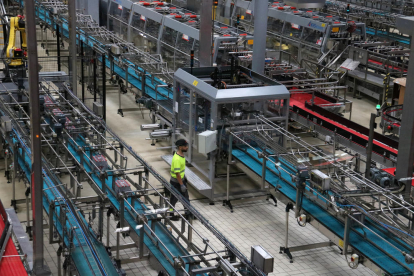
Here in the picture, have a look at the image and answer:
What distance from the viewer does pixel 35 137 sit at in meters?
5.82

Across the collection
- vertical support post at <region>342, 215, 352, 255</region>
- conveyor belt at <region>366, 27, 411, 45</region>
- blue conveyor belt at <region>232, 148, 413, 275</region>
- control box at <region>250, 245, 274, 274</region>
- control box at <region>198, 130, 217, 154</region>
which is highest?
conveyor belt at <region>366, 27, 411, 45</region>

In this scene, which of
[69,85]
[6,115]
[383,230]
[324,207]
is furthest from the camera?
[69,85]

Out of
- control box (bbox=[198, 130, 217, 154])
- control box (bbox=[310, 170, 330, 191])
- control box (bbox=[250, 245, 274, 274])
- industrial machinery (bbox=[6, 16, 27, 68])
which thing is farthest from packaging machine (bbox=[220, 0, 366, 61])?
control box (bbox=[250, 245, 274, 274])

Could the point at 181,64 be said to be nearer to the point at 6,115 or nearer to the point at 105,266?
the point at 6,115

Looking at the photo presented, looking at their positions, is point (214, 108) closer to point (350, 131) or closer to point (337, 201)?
point (337, 201)

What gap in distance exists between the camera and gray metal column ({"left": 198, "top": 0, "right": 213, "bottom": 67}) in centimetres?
1119

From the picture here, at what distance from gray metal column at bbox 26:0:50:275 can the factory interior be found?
14mm

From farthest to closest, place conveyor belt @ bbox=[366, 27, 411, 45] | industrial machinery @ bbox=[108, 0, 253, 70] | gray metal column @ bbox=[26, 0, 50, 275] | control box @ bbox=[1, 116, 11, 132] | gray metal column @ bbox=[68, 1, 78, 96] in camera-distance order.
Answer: conveyor belt @ bbox=[366, 27, 411, 45], industrial machinery @ bbox=[108, 0, 253, 70], gray metal column @ bbox=[68, 1, 78, 96], control box @ bbox=[1, 116, 11, 132], gray metal column @ bbox=[26, 0, 50, 275]

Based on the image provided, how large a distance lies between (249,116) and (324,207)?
2670 mm

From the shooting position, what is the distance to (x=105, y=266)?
6324 millimetres

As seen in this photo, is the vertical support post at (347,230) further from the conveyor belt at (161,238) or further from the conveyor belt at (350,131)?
the conveyor belt at (350,131)

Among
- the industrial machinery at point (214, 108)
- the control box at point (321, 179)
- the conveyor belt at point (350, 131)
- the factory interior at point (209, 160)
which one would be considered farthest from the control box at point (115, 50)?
the control box at point (321, 179)

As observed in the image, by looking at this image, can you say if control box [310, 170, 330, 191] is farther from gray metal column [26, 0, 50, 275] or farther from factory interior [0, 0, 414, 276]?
gray metal column [26, 0, 50, 275]

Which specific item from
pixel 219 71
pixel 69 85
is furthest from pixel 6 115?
pixel 219 71
